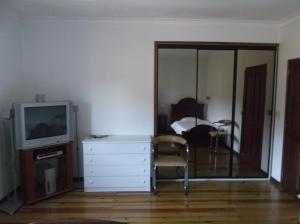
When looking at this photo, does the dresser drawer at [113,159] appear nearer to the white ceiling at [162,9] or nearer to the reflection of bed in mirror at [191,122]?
the reflection of bed in mirror at [191,122]

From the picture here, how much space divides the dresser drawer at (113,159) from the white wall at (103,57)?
57 cm

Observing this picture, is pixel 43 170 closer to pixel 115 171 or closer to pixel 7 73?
pixel 115 171

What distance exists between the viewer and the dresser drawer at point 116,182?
3467 mm

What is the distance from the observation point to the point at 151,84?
12.2 ft

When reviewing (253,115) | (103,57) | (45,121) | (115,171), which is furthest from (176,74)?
(45,121)

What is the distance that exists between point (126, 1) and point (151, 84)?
4.15 ft

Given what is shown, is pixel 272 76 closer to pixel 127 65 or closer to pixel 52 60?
pixel 127 65

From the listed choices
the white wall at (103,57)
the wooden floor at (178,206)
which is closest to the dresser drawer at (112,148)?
the white wall at (103,57)

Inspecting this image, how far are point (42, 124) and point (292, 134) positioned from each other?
336cm

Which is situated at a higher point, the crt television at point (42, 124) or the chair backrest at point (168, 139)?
the crt television at point (42, 124)

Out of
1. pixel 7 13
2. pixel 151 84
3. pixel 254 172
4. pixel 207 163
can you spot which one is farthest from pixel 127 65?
pixel 254 172

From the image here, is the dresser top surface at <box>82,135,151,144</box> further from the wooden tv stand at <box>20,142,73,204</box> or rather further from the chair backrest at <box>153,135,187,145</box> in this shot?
the wooden tv stand at <box>20,142,73,204</box>

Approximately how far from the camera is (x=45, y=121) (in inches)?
125

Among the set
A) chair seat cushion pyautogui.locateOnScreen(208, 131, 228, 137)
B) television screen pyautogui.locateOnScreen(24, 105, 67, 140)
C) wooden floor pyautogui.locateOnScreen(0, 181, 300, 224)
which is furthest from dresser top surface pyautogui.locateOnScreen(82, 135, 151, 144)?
chair seat cushion pyautogui.locateOnScreen(208, 131, 228, 137)
